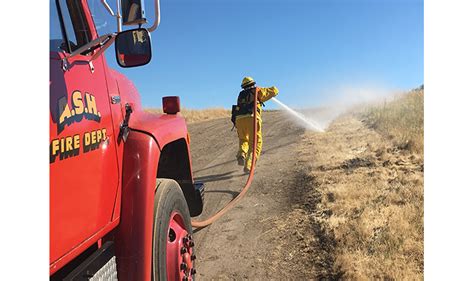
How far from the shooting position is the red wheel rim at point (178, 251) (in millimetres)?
2853

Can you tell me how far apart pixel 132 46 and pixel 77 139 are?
564 millimetres

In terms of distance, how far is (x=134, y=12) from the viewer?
6.55 feet

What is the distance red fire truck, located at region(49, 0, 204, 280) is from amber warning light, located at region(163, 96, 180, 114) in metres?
0.65

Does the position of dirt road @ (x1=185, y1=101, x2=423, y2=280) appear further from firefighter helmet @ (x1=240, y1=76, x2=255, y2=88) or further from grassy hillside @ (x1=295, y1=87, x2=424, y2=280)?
firefighter helmet @ (x1=240, y1=76, x2=255, y2=88)

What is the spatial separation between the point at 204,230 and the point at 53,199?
12.6ft

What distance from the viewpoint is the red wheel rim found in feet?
9.36

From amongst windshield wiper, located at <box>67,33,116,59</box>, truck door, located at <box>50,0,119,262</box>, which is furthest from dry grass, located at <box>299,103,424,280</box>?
windshield wiper, located at <box>67,33,116,59</box>

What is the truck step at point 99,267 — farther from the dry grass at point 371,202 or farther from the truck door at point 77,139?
the dry grass at point 371,202

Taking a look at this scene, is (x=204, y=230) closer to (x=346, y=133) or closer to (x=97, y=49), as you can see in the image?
(x=97, y=49)

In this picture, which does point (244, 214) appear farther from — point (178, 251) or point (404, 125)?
point (404, 125)

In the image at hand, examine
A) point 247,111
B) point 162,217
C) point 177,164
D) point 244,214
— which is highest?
point 247,111

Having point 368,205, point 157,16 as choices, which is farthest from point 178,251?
point 368,205
